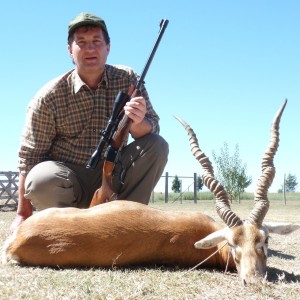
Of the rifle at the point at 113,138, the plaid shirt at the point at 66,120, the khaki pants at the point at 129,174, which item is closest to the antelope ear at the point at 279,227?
the rifle at the point at 113,138

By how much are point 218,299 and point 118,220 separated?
116 centimetres

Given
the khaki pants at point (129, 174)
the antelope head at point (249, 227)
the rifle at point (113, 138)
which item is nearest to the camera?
the antelope head at point (249, 227)

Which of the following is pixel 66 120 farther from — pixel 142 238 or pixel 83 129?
pixel 142 238

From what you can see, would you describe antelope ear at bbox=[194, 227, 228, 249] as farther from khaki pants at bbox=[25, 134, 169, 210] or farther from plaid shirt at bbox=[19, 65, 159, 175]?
plaid shirt at bbox=[19, 65, 159, 175]

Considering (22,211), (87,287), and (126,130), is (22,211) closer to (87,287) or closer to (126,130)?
(126,130)

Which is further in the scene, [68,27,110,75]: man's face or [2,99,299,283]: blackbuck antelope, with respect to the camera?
[68,27,110,75]: man's face

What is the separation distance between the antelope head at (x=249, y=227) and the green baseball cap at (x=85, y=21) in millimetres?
1864

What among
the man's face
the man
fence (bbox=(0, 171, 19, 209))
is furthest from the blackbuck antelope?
fence (bbox=(0, 171, 19, 209))

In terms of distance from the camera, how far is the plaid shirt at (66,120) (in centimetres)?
594

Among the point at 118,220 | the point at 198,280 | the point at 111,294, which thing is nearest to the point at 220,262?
the point at 198,280

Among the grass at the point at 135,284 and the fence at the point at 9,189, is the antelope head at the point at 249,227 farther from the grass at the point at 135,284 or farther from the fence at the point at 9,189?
the fence at the point at 9,189

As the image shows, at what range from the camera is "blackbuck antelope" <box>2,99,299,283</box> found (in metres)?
3.99

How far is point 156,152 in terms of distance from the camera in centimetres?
601

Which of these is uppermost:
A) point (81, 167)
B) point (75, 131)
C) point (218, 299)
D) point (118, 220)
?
point (75, 131)
